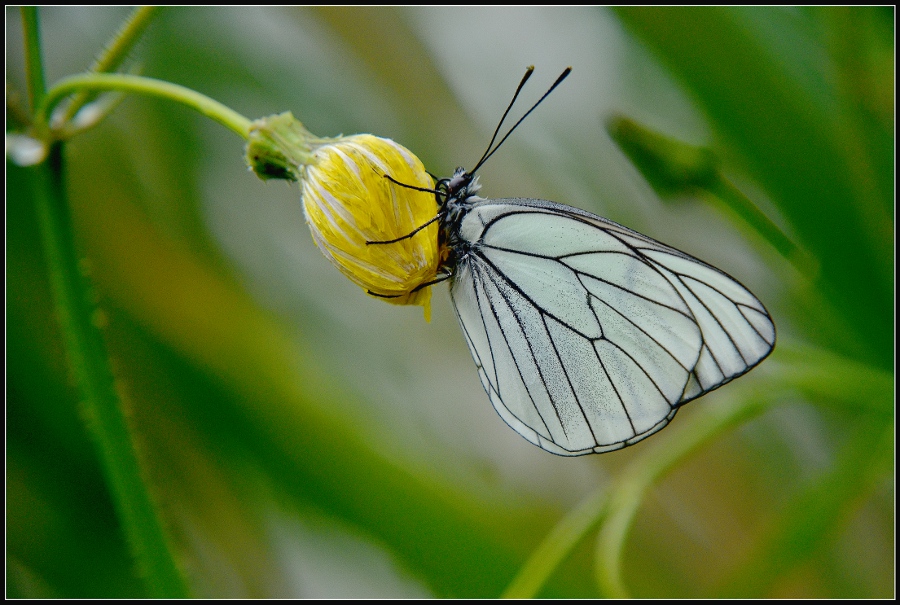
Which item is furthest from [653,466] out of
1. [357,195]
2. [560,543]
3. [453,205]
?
[357,195]

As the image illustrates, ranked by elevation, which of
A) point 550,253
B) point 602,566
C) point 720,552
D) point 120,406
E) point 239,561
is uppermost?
Result: point 120,406

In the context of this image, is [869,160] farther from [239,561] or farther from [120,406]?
[239,561]

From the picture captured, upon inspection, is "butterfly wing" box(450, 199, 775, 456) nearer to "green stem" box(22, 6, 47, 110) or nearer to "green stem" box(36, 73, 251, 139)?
"green stem" box(36, 73, 251, 139)

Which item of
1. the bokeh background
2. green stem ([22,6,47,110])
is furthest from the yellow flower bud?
the bokeh background

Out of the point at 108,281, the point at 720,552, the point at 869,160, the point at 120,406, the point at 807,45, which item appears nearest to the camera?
the point at 120,406

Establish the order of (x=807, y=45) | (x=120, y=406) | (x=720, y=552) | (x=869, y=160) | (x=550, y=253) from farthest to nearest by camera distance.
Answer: (x=720, y=552), (x=807, y=45), (x=869, y=160), (x=550, y=253), (x=120, y=406)

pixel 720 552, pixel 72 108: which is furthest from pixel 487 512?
pixel 72 108

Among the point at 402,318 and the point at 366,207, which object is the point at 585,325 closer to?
the point at 366,207

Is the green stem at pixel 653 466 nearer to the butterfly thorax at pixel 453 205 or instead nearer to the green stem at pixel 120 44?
the butterfly thorax at pixel 453 205
